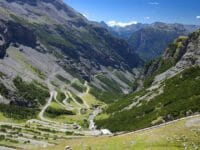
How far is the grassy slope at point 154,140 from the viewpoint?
77000 millimetres

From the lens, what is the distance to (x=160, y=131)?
274 ft

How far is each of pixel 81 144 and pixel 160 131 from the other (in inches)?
623

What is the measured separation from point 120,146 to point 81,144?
8092 millimetres

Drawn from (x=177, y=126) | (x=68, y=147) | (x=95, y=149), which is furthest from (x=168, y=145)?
(x=68, y=147)

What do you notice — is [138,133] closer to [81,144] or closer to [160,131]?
[160,131]

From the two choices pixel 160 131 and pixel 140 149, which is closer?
pixel 140 149

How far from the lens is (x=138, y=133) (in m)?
85.2

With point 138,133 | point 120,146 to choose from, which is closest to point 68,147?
point 120,146

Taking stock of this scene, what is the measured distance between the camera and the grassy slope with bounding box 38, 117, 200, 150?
77.0 metres

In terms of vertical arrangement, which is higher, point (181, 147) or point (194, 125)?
point (194, 125)

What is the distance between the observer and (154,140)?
7956cm

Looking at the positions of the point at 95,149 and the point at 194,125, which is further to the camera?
the point at 194,125

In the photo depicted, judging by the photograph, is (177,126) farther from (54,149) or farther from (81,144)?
(54,149)

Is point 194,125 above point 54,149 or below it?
above
